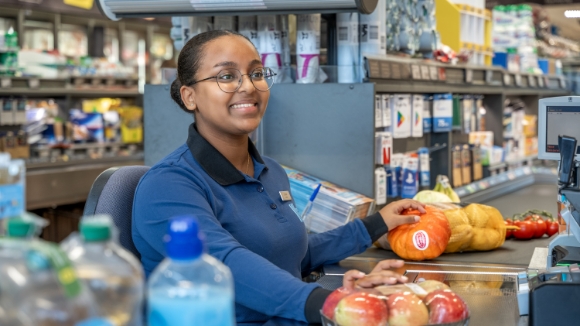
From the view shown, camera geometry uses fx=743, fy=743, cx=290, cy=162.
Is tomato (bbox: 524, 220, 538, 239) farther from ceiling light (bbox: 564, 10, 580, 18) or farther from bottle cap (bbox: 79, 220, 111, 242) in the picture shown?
bottle cap (bbox: 79, 220, 111, 242)

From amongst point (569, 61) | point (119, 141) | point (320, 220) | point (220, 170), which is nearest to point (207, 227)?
point (220, 170)

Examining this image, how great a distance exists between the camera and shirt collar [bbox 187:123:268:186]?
2.04 m

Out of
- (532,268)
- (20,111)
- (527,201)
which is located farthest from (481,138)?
(20,111)

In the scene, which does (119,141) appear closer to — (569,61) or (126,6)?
(126,6)

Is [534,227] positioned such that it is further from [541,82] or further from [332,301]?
[541,82]

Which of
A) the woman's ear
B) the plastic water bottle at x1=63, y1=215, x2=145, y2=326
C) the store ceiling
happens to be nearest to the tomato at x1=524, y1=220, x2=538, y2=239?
the woman's ear

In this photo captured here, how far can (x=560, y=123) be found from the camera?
235 centimetres

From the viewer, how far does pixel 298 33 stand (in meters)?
3.19

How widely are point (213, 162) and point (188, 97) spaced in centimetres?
22

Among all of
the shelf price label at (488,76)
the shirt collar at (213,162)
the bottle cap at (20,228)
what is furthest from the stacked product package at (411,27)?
the bottle cap at (20,228)

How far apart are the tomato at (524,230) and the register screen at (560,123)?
2.51ft

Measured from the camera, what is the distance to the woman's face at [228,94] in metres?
2.04

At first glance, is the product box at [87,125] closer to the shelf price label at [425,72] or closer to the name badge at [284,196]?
the shelf price label at [425,72]

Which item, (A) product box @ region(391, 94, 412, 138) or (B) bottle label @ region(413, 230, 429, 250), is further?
(A) product box @ region(391, 94, 412, 138)
